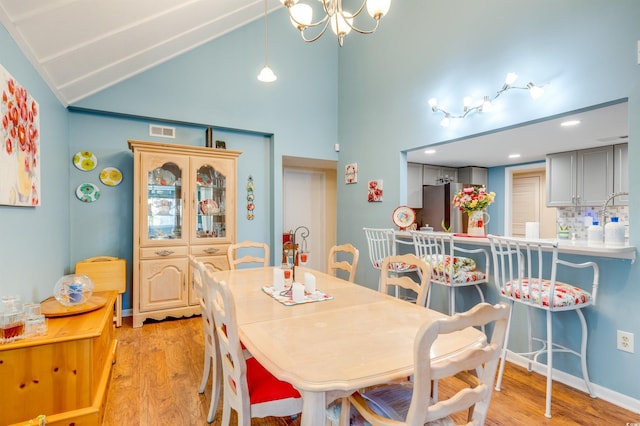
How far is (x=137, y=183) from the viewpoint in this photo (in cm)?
338

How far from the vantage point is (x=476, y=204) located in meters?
2.94

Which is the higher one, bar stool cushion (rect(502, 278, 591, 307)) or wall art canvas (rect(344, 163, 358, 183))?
wall art canvas (rect(344, 163, 358, 183))

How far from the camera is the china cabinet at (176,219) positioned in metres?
3.40

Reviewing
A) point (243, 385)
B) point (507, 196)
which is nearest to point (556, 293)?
point (243, 385)

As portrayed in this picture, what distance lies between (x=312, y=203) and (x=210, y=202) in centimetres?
217

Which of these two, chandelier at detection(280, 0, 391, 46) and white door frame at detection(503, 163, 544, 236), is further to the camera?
white door frame at detection(503, 163, 544, 236)

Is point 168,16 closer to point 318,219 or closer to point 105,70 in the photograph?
point 105,70

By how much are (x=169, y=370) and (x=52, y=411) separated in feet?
3.13

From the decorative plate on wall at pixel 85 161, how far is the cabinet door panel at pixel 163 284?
3.98 feet

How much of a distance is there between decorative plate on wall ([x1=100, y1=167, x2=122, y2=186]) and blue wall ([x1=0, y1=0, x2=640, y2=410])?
0.08 m

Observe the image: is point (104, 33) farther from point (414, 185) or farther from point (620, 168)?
point (620, 168)

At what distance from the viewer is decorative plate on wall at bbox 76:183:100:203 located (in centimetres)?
347

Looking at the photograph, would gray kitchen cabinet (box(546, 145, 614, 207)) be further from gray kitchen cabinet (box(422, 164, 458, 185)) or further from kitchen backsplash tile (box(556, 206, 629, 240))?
gray kitchen cabinet (box(422, 164, 458, 185))

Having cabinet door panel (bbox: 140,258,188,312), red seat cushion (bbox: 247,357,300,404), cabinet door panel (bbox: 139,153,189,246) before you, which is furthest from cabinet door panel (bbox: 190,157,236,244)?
red seat cushion (bbox: 247,357,300,404)
